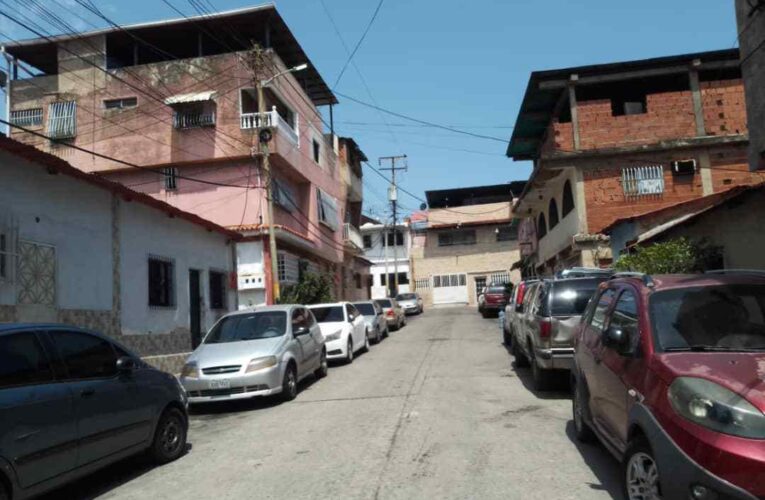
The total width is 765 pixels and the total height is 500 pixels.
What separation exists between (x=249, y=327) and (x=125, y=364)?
217 inches

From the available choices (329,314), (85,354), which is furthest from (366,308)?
(85,354)

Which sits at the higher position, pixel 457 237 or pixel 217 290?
pixel 457 237

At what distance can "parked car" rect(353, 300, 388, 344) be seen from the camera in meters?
21.8

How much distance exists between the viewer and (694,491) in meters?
3.57

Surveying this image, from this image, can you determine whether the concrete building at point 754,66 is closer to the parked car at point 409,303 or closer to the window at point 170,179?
the window at point 170,179

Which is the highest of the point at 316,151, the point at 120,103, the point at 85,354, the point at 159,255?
the point at 120,103

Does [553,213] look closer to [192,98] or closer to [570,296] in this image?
[192,98]

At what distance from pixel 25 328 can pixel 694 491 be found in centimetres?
523

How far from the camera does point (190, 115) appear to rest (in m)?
24.8

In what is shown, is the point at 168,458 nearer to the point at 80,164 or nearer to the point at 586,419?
the point at 586,419

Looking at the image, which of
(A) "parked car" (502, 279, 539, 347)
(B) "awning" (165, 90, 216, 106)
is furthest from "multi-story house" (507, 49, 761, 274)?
(B) "awning" (165, 90, 216, 106)

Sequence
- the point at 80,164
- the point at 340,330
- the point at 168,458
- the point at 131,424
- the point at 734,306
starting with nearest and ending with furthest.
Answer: the point at 734,306 → the point at 131,424 → the point at 168,458 → the point at 340,330 → the point at 80,164

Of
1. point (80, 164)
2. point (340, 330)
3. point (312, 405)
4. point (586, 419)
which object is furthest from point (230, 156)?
point (586, 419)

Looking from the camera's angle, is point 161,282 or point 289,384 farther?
point 161,282
